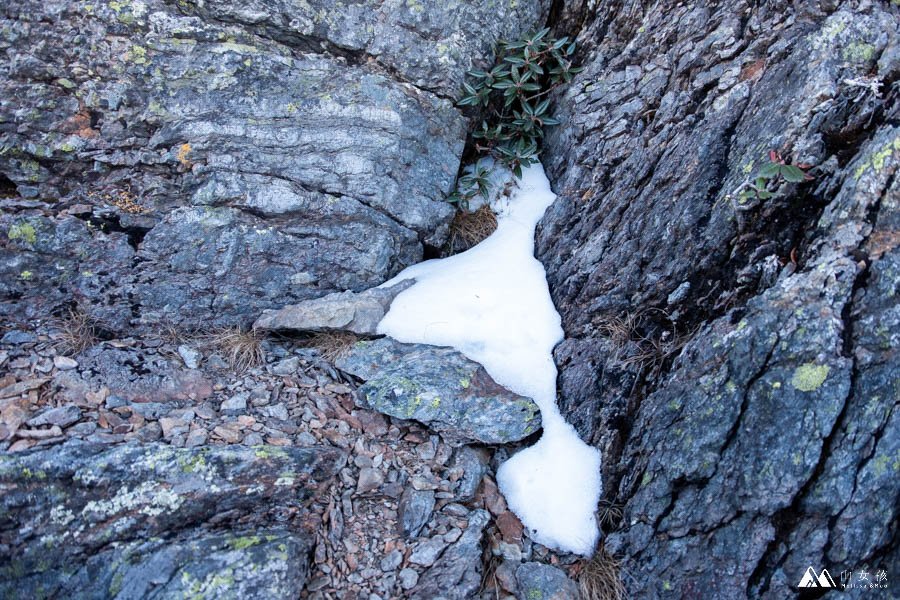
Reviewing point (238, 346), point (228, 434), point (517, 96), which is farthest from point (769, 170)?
point (238, 346)

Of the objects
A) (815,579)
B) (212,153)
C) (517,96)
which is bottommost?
(212,153)

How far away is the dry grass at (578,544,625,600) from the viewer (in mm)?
3719

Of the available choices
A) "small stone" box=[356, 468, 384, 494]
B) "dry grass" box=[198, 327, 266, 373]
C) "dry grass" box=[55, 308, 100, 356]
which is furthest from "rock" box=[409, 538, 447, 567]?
"dry grass" box=[55, 308, 100, 356]

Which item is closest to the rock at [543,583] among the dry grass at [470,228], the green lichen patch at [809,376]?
the green lichen patch at [809,376]

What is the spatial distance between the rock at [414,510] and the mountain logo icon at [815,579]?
2.21 meters

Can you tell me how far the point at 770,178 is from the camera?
148 inches

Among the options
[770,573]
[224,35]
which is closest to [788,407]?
[770,573]

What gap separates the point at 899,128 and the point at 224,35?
203 inches

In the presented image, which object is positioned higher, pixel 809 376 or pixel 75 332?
pixel 809 376

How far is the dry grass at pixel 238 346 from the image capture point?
15.6ft

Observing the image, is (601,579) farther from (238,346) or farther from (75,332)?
(75,332)

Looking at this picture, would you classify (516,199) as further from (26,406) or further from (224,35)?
(26,406)

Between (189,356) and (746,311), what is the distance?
4122mm

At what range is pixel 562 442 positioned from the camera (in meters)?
4.29
